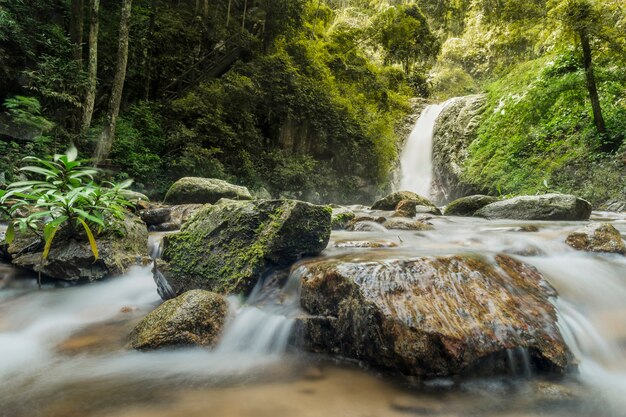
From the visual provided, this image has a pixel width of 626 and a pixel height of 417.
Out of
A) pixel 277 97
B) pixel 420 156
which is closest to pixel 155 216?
pixel 277 97

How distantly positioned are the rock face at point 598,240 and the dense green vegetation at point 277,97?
681 centimetres

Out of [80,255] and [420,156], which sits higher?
[420,156]

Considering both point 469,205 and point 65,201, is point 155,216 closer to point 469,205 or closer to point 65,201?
point 65,201

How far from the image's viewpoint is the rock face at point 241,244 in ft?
10.8

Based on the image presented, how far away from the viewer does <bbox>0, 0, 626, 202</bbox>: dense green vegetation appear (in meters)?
8.46

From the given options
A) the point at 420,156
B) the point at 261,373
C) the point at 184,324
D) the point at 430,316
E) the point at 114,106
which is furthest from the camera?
the point at 420,156

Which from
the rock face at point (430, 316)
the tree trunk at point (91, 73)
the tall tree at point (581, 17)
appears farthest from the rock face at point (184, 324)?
the tall tree at point (581, 17)

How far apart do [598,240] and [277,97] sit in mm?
11512

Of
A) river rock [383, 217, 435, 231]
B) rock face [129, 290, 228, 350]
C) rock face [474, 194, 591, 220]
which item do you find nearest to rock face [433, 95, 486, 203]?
rock face [474, 194, 591, 220]

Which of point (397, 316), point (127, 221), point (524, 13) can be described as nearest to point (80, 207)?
point (127, 221)

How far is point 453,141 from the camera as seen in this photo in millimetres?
18422

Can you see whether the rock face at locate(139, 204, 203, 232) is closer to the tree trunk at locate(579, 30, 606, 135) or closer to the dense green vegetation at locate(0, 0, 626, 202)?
the dense green vegetation at locate(0, 0, 626, 202)

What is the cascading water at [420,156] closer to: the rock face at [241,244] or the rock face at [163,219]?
the rock face at [163,219]

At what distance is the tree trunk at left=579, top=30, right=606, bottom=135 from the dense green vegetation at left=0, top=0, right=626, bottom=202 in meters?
0.04
